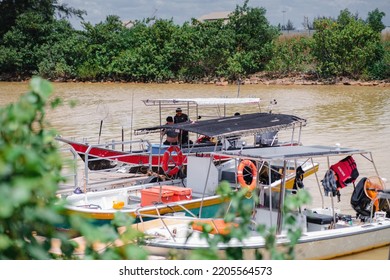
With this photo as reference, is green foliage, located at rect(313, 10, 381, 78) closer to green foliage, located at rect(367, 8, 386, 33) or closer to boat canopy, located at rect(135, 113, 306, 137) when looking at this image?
green foliage, located at rect(367, 8, 386, 33)

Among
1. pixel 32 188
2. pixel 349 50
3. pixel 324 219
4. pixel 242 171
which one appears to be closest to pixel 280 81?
pixel 349 50

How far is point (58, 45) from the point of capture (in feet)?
126

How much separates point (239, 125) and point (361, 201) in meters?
2.05

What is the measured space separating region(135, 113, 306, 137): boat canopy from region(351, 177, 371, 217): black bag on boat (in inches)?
68.4

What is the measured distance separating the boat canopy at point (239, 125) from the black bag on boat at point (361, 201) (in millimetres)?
1738

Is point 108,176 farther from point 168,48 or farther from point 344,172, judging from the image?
point 168,48

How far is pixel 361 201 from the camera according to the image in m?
7.89

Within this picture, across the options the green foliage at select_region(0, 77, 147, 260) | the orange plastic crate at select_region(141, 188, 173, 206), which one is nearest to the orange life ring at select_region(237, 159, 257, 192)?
the orange plastic crate at select_region(141, 188, 173, 206)

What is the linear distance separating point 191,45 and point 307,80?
6.69 metres

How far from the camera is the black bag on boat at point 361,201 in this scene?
7.81 meters

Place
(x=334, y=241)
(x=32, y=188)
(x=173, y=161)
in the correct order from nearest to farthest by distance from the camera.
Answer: (x=32, y=188) < (x=334, y=241) < (x=173, y=161)

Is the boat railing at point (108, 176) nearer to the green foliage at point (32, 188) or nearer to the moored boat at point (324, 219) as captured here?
the moored boat at point (324, 219)

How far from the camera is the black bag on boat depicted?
7809 mm

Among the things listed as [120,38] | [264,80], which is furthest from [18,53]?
[264,80]
